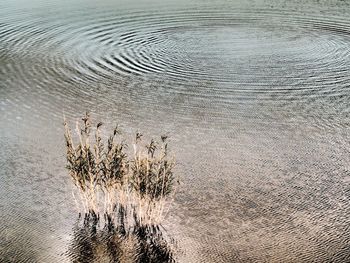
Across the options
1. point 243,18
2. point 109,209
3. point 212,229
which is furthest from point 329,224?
point 243,18

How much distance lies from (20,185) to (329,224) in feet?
15.4

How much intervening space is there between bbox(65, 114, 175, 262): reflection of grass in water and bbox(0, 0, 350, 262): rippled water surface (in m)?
0.31

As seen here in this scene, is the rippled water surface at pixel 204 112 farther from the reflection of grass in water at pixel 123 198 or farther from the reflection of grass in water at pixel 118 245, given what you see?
the reflection of grass in water at pixel 123 198

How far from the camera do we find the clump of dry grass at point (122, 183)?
22.8ft

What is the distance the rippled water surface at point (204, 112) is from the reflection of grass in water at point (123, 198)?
0.31 metres

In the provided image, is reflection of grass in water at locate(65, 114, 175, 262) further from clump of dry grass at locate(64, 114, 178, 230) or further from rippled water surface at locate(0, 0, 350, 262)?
rippled water surface at locate(0, 0, 350, 262)

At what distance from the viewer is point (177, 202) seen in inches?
301

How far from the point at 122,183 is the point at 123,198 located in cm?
21

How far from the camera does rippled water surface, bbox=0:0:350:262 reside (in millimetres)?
7094

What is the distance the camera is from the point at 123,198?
23.6 ft

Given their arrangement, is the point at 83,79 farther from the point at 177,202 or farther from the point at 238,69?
the point at 177,202

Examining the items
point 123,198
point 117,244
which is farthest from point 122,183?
point 117,244

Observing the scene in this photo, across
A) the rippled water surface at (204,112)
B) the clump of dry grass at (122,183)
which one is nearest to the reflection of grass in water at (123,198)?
the clump of dry grass at (122,183)

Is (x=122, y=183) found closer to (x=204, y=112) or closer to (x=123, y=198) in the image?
(x=123, y=198)
